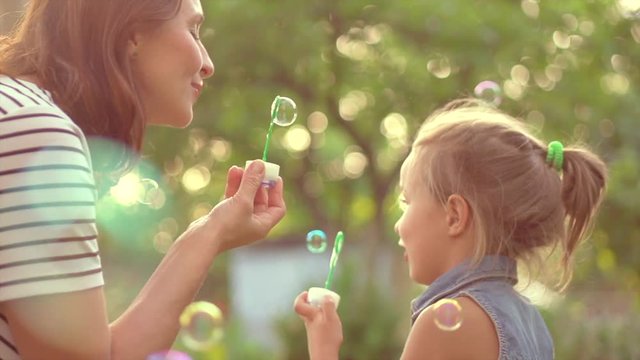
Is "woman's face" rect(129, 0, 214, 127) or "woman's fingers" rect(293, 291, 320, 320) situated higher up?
"woman's face" rect(129, 0, 214, 127)

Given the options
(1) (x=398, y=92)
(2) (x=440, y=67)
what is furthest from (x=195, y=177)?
(2) (x=440, y=67)

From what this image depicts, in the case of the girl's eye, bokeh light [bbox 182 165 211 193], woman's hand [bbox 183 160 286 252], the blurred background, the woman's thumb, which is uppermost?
the woman's thumb

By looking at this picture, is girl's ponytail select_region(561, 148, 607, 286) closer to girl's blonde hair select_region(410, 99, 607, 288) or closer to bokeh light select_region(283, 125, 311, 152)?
girl's blonde hair select_region(410, 99, 607, 288)

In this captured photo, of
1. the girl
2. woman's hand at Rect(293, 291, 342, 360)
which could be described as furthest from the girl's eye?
woman's hand at Rect(293, 291, 342, 360)

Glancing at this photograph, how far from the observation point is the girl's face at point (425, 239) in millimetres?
2811

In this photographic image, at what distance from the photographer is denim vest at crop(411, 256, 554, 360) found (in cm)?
262

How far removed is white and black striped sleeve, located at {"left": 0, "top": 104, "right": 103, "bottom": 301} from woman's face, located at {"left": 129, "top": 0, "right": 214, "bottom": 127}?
361 millimetres

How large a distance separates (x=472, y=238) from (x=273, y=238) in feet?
57.7

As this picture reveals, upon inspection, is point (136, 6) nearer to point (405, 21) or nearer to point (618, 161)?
point (405, 21)

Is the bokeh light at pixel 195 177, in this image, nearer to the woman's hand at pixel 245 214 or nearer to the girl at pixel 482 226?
the girl at pixel 482 226

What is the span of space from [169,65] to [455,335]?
898 mm

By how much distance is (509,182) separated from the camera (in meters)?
2.81

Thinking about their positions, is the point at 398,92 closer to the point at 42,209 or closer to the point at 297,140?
the point at 297,140

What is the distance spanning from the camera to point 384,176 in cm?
1156
